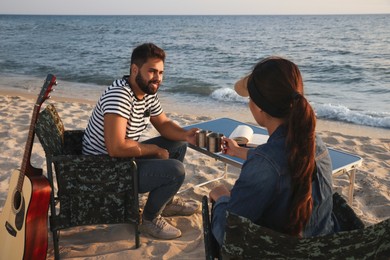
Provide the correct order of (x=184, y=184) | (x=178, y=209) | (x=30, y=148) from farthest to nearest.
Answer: (x=184, y=184), (x=178, y=209), (x=30, y=148)

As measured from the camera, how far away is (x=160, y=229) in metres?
3.14

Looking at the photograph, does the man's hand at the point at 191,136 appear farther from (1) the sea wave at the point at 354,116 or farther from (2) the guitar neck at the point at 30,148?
(1) the sea wave at the point at 354,116

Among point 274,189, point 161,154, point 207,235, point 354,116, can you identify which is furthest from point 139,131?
point 354,116

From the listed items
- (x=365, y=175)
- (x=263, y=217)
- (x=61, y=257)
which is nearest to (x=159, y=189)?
(x=61, y=257)

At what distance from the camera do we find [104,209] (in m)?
2.81

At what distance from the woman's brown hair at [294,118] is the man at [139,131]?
4.42 ft

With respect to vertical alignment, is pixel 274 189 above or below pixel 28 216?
above

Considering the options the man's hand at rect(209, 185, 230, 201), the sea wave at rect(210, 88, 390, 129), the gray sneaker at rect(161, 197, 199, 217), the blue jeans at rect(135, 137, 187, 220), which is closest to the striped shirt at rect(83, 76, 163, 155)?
the blue jeans at rect(135, 137, 187, 220)

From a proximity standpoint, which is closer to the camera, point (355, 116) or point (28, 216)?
point (28, 216)

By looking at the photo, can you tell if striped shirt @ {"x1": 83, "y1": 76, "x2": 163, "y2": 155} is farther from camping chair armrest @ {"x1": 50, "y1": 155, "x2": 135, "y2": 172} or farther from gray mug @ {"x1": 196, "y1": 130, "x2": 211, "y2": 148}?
gray mug @ {"x1": 196, "y1": 130, "x2": 211, "y2": 148}

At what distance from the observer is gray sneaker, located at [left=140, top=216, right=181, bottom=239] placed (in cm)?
312

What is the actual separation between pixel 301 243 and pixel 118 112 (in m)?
1.67

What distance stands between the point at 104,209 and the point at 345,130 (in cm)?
547

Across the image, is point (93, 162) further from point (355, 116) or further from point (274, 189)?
point (355, 116)
